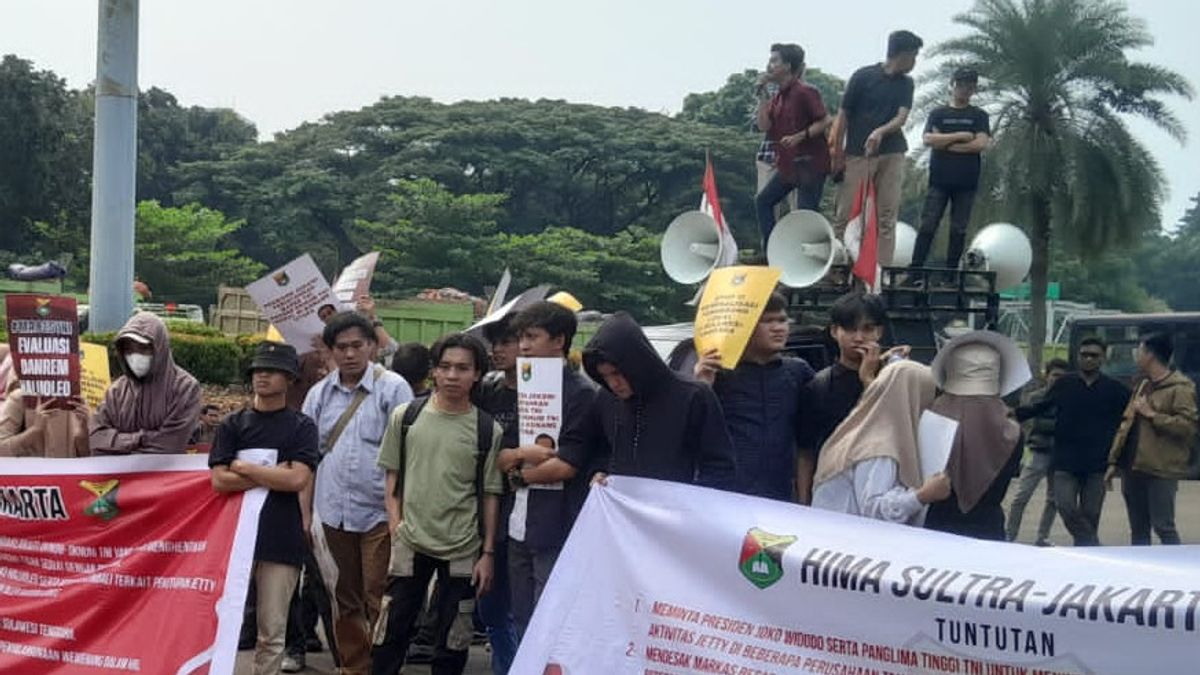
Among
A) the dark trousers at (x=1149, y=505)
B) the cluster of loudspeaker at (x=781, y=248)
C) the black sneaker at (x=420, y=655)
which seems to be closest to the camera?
the black sneaker at (x=420, y=655)

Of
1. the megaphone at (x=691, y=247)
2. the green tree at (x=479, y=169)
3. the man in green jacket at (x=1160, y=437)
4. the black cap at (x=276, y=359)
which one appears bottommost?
the man in green jacket at (x=1160, y=437)

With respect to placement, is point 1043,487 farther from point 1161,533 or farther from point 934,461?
point 934,461

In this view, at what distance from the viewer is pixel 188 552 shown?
6062 mm

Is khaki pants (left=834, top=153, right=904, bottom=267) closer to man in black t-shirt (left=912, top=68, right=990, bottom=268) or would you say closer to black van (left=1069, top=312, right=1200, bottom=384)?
man in black t-shirt (left=912, top=68, right=990, bottom=268)

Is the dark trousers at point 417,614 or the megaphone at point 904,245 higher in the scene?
the megaphone at point 904,245

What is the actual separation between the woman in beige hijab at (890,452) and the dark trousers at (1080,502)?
19.1 ft

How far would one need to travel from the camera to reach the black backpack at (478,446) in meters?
6.42

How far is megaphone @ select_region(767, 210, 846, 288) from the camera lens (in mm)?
9508

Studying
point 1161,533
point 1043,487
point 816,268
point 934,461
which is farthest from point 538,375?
point 1043,487

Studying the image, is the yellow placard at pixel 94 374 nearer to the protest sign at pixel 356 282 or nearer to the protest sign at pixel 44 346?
the protest sign at pixel 44 346

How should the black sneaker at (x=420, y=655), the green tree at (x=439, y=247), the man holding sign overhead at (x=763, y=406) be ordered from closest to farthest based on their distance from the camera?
the man holding sign overhead at (x=763, y=406)
the black sneaker at (x=420, y=655)
the green tree at (x=439, y=247)

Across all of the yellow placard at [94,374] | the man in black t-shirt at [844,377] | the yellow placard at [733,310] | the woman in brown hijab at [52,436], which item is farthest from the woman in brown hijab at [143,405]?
the man in black t-shirt at [844,377]

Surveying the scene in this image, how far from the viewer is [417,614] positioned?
647cm

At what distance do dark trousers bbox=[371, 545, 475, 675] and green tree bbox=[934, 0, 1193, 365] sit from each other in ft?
74.6
